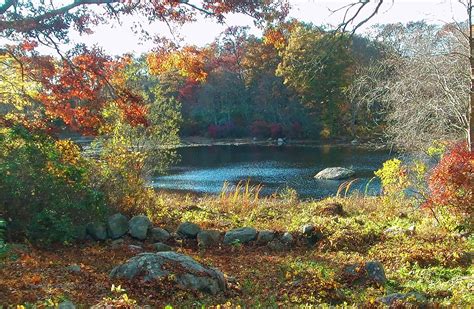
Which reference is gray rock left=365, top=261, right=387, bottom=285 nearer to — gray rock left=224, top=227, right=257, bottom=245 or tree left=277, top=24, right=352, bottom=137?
gray rock left=224, top=227, right=257, bottom=245

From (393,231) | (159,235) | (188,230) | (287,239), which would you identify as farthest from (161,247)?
(393,231)

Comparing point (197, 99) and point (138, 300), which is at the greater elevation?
point (197, 99)

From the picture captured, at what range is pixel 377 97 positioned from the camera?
11664 millimetres

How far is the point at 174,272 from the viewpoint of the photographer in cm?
475

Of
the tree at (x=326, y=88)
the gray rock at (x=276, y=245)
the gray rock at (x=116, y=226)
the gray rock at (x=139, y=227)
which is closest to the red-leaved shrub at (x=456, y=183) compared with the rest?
the gray rock at (x=276, y=245)

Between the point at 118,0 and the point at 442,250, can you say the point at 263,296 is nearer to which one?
the point at 442,250

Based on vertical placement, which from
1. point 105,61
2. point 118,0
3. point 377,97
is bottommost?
point 377,97

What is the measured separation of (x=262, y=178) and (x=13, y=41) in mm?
17046

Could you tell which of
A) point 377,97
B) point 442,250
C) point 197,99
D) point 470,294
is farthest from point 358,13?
point 197,99

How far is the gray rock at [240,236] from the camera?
7719mm

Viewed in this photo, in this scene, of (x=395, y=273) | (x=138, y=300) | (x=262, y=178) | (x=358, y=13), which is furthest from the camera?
(x=262, y=178)

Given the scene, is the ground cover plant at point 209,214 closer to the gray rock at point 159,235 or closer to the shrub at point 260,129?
the gray rock at point 159,235

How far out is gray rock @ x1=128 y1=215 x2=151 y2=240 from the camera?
749 cm

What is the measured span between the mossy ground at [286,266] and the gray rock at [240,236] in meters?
0.20
